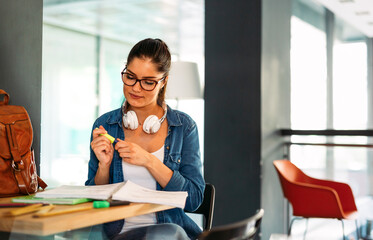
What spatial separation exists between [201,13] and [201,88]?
2.61m

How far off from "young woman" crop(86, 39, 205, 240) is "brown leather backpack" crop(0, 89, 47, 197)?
23 cm

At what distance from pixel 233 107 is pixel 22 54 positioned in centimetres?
225

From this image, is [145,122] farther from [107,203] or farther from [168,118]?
[107,203]

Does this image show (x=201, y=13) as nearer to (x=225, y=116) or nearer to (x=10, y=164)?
(x=225, y=116)

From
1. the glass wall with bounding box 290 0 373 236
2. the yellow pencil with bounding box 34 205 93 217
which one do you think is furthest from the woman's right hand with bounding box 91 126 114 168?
the glass wall with bounding box 290 0 373 236

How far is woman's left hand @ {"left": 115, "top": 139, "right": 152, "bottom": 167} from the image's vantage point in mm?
1569

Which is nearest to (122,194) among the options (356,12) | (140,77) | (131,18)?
(140,77)

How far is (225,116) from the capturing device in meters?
4.01

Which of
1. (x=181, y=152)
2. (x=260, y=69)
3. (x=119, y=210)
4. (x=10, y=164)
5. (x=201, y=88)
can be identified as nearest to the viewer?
(x=119, y=210)

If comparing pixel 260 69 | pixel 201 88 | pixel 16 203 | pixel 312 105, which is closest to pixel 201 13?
pixel 312 105

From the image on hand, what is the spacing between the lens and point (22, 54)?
6.65 feet

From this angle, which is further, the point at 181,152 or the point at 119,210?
the point at 181,152

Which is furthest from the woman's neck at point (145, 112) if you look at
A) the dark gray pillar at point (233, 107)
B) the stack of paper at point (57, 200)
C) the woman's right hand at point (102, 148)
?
the dark gray pillar at point (233, 107)

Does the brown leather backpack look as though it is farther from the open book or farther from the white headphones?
the white headphones
